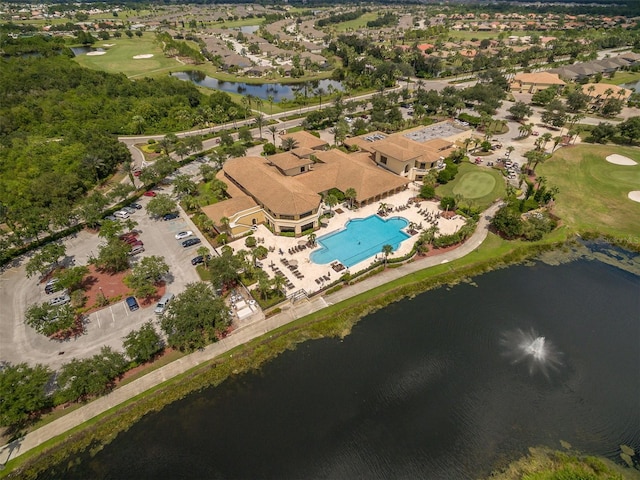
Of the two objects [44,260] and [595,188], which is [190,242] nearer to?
[44,260]

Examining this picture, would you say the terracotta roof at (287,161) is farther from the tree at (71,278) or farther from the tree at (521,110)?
the tree at (521,110)

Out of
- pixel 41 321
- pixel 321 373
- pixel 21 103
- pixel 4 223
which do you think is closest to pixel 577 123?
pixel 321 373

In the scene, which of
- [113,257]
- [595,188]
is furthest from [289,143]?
[595,188]

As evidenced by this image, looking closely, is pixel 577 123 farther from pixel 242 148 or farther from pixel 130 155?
pixel 130 155

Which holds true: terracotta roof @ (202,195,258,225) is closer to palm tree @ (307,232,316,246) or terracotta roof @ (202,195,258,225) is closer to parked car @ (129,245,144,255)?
parked car @ (129,245,144,255)

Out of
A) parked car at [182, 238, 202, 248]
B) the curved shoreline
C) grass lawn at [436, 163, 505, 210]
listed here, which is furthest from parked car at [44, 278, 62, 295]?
grass lawn at [436, 163, 505, 210]

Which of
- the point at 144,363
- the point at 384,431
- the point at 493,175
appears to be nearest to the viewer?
the point at 384,431
